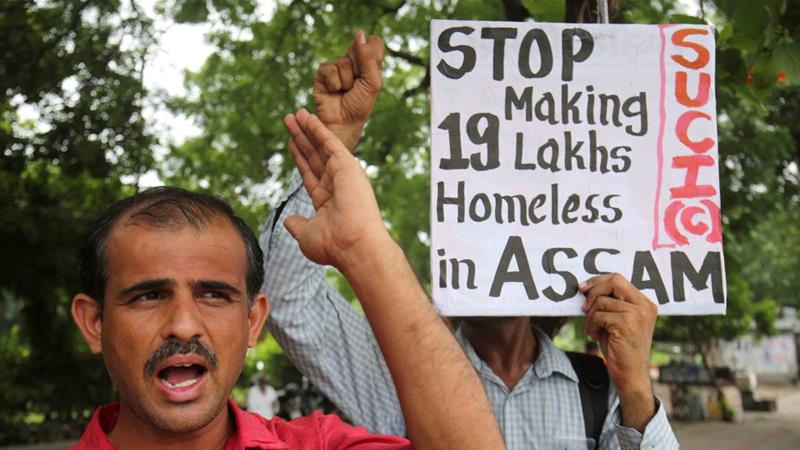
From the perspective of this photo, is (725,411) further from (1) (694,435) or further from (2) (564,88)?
(2) (564,88)

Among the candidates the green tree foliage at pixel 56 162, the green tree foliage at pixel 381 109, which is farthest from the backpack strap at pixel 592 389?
the green tree foliage at pixel 56 162

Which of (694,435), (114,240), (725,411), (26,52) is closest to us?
(114,240)

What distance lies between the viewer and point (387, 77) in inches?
402

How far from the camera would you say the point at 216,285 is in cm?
170

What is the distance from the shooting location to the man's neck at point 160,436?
1666 millimetres

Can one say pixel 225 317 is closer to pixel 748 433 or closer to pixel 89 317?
pixel 89 317

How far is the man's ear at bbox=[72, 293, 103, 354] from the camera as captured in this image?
5.82 ft

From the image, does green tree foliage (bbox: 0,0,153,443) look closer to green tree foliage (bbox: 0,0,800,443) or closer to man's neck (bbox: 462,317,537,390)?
green tree foliage (bbox: 0,0,800,443)

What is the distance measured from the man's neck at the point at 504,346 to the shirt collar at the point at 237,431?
993 millimetres

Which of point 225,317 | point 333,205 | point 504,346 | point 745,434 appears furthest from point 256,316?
point 745,434

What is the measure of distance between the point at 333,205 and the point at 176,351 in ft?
1.24

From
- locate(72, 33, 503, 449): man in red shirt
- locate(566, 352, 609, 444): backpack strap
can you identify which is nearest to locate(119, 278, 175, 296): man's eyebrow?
locate(72, 33, 503, 449): man in red shirt

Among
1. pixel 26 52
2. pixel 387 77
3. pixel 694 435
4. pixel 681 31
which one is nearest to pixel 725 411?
pixel 694 435

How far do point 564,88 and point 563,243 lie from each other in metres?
0.44
